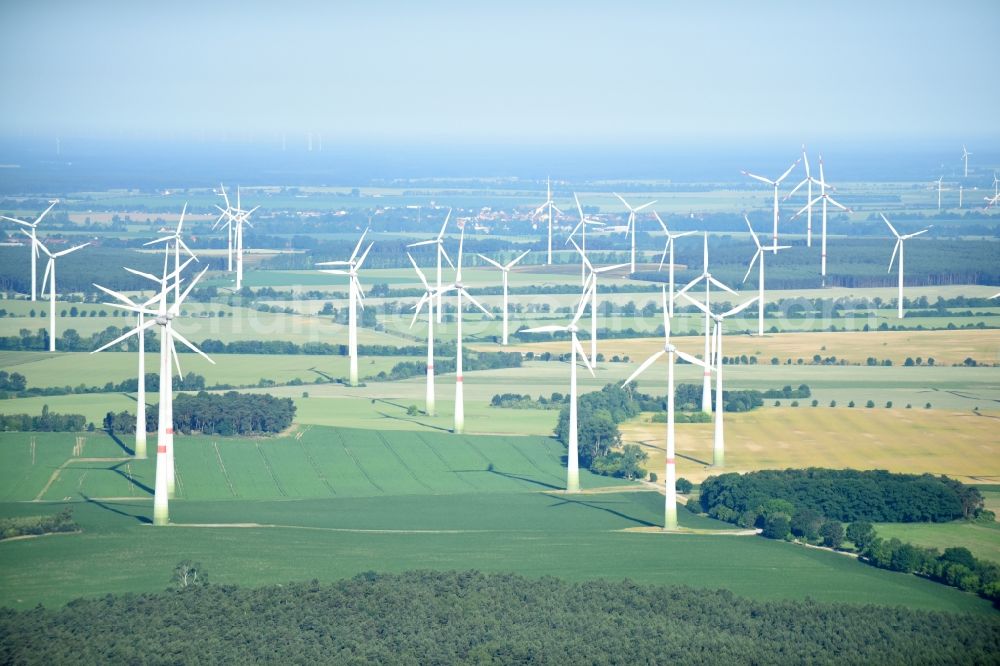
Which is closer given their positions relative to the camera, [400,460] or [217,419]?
[400,460]

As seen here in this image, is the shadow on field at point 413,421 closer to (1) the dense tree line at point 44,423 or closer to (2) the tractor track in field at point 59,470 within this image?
(1) the dense tree line at point 44,423

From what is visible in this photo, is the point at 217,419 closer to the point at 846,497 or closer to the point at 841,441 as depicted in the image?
the point at 841,441

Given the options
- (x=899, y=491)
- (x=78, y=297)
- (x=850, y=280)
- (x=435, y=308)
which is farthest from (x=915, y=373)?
(x=78, y=297)

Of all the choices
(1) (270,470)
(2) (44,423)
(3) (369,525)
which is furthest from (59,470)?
(3) (369,525)

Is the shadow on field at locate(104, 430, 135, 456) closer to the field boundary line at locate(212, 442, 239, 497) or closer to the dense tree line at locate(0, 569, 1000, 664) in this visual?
the field boundary line at locate(212, 442, 239, 497)

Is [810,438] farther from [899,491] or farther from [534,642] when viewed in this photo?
[534,642]
